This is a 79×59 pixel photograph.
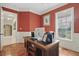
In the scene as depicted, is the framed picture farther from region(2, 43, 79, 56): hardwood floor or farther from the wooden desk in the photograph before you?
region(2, 43, 79, 56): hardwood floor

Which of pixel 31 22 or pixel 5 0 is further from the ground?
pixel 5 0

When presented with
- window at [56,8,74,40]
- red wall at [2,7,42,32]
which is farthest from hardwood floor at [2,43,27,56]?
window at [56,8,74,40]

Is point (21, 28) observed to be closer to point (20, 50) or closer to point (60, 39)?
point (20, 50)

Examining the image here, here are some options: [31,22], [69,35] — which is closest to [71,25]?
[69,35]

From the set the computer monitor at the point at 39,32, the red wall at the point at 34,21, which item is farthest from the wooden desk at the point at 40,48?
the red wall at the point at 34,21

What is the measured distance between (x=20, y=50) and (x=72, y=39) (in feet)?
3.09

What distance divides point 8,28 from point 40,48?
Result: 2.24 feet

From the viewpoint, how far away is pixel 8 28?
196 centimetres

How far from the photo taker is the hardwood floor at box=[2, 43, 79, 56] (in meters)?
1.89

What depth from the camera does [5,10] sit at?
192 centimetres

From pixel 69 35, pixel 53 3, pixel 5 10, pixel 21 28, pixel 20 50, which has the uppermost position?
pixel 53 3

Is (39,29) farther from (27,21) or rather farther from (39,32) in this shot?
(27,21)

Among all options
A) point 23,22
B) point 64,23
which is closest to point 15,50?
point 23,22

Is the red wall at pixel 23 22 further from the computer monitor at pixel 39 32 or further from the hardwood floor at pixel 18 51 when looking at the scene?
the hardwood floor at pixel 18 51
